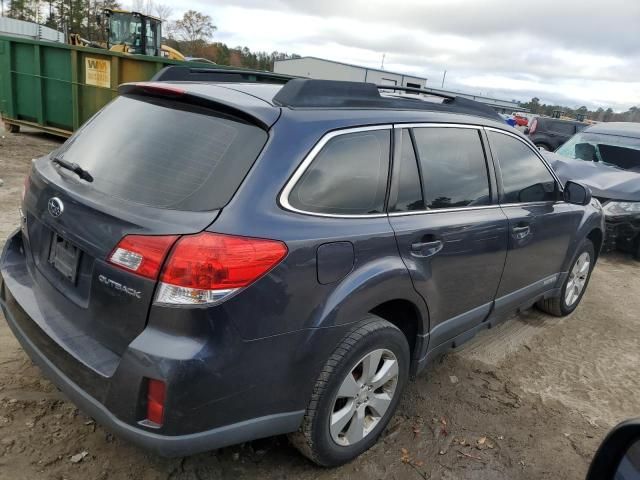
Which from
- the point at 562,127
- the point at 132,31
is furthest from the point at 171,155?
the point at 132,31

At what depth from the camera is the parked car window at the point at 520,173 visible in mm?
3438

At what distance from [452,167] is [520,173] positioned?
87 centimetres

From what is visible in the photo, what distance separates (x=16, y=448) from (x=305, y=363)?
58.5 inches

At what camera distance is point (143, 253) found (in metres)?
1.95

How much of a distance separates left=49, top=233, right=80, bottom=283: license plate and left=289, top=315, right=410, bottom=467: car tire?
45.1 inches

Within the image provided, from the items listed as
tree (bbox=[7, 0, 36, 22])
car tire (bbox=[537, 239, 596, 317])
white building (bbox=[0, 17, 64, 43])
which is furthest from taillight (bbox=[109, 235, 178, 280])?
tree (bbox=[7, 0, 36, 22])

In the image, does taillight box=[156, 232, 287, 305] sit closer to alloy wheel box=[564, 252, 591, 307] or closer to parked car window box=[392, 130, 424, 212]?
parked car window box=[392, 130, 424, 212]

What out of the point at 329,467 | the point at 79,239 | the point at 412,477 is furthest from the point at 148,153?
the point at 412,477

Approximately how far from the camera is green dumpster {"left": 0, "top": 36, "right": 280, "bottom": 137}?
370 inches

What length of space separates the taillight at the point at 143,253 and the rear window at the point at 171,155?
0.18m

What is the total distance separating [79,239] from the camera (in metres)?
2.17

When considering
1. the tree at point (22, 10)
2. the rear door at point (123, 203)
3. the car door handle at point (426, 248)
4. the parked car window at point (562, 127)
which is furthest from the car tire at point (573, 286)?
the tree at point (22, 10)

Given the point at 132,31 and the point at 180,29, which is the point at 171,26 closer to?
the point at 180,29

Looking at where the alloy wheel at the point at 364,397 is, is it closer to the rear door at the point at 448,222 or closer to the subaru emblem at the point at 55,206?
the rear door at the point at 448,222
